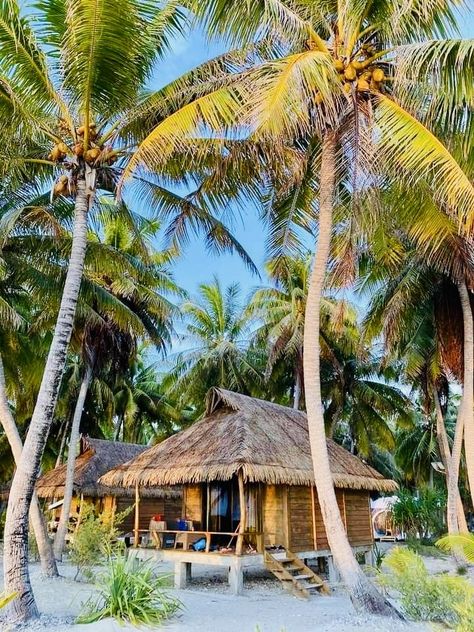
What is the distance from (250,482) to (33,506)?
4.69 metres

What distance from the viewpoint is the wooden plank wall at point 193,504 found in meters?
15.4

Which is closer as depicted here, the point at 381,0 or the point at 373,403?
the point at 381,0

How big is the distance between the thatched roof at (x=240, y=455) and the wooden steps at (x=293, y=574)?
5.26 feet

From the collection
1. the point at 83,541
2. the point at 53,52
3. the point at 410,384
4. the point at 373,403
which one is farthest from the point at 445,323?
the point at 53,52

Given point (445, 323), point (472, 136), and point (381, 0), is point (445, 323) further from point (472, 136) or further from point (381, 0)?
point (381, 0)

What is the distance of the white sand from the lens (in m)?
7.37

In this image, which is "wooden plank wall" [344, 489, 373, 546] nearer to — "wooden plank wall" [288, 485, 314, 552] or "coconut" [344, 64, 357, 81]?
"wooden plank wall" [288, 485, 314, 552]

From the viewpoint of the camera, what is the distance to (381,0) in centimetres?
896

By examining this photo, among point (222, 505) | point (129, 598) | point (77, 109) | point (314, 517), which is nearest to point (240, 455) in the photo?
point (314, 517)

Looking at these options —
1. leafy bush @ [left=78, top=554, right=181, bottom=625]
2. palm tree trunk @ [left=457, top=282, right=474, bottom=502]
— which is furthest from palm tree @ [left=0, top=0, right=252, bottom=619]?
palm tree trunk @ [left=457, top=282, right=474, bottom=502]

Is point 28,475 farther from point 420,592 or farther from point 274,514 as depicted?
point 274,514

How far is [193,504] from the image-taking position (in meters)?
15.6

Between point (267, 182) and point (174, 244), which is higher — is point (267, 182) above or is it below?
above

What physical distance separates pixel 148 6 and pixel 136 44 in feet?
2.13
